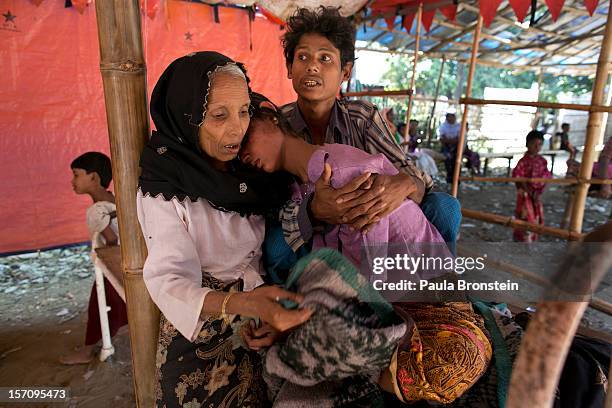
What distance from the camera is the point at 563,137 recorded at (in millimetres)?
10812

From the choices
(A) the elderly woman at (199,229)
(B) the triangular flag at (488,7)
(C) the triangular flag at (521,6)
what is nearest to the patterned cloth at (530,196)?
(C) the triangular flag at (521,6)

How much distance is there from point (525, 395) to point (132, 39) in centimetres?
165

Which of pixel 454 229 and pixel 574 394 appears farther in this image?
pixel 454 229

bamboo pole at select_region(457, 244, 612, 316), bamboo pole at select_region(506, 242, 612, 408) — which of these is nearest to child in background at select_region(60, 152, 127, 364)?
bamboo pole at select_region(457, 244, 612, 316)

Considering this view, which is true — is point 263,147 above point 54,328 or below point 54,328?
above

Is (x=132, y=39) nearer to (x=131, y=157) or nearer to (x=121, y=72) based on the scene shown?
(x=121, y=72)

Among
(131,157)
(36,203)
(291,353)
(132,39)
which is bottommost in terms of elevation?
(36,203)

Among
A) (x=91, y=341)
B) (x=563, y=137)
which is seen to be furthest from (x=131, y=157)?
(x=563, y=137)

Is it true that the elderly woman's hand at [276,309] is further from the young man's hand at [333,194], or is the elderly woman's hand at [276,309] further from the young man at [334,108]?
the young man at [334,108]

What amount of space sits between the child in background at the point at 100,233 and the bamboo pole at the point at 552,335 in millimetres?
2971

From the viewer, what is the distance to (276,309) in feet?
3.45

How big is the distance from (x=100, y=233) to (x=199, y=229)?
6.38ft

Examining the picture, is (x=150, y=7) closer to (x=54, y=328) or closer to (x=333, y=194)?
(x=54, y=328)

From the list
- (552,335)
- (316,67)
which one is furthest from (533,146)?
(552,335)
